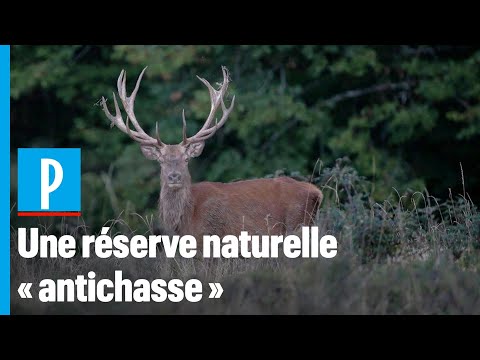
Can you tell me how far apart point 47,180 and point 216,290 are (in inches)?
73.4

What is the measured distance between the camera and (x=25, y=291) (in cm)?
754

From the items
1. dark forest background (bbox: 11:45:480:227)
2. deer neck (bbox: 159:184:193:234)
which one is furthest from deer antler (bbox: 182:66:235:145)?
dark forest background (bbox: 11:45:480:227)

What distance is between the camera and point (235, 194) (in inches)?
371

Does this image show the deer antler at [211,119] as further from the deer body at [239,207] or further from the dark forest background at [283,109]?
the dark forest background at [283,109]

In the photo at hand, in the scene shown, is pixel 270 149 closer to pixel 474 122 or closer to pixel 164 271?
pixel 474 122

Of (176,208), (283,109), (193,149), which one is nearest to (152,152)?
(193,149)

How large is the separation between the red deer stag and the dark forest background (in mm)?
5123

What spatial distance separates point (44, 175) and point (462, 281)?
3277 mm

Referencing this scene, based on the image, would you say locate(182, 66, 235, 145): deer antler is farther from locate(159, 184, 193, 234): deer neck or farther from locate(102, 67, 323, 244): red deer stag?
locate(159, 184, 193, 234): deer neck

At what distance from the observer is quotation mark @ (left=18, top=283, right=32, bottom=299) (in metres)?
7.48

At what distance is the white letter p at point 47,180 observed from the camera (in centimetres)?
823

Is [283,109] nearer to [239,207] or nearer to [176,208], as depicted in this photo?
[239,207]

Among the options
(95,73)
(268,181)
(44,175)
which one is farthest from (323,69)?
(44,175)

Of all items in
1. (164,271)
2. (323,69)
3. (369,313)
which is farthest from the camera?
(323,69)
